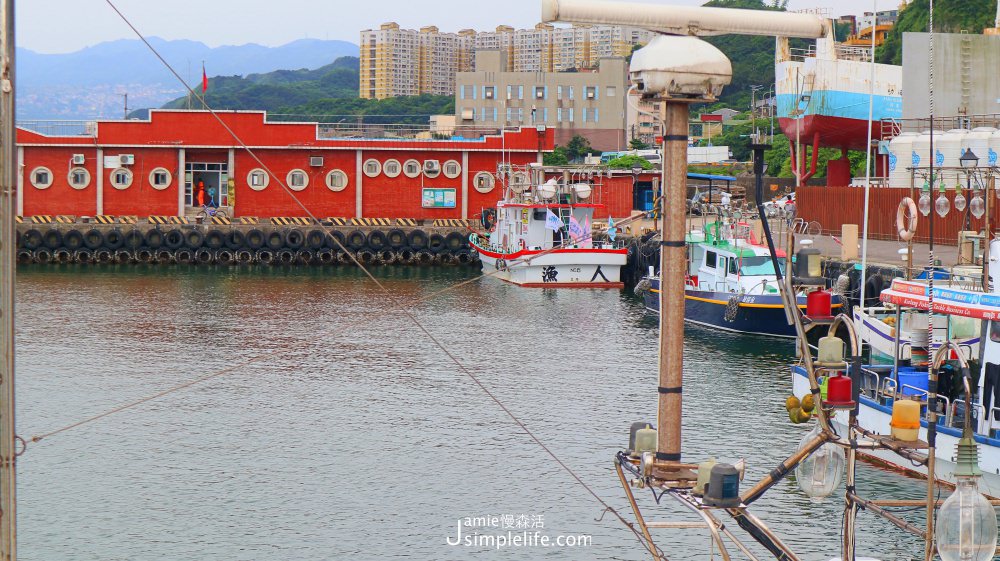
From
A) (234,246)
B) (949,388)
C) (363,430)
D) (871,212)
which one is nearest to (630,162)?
(234,246)

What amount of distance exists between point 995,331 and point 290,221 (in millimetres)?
45532

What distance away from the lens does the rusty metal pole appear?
8594 millimetres

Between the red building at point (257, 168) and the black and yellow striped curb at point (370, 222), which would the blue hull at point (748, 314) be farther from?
the black and yellow striped curb at point (370, 222)

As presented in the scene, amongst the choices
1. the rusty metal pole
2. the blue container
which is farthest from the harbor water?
the rusty metal pole

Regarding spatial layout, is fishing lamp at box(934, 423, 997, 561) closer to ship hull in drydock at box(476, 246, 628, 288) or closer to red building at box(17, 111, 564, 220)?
ship hull in drydock at box(476, 246, 628, 288)

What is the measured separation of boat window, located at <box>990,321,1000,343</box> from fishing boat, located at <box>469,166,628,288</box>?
29092mm

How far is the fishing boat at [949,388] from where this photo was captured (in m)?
15.7

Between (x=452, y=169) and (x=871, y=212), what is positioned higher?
(x=452, y=169)

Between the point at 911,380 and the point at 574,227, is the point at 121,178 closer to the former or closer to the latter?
the point at 574,227

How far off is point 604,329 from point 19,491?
66.7 feet

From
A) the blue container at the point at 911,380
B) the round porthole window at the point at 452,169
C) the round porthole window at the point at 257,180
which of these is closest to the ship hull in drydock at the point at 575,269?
the round porthole window at the point at 452,169

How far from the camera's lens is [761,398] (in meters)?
25.2

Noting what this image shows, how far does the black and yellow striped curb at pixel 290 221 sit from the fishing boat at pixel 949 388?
41.5 meters

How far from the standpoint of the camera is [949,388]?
58.2 ft
